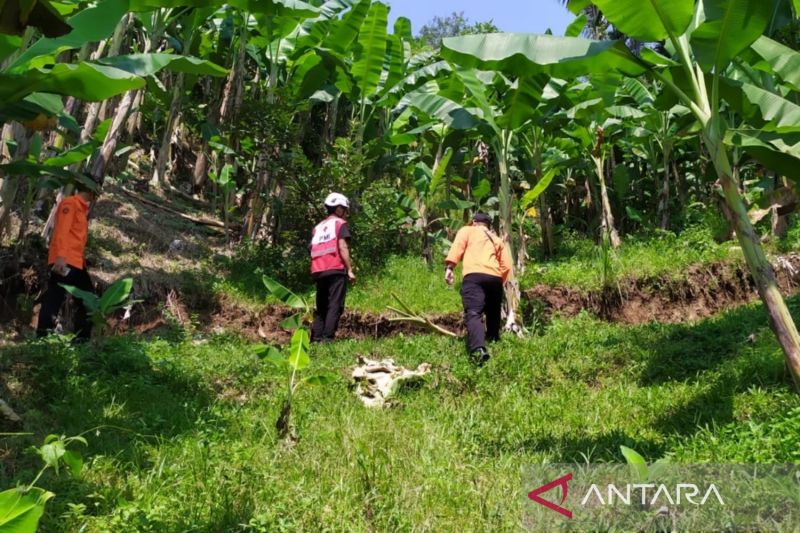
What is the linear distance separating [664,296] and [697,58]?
19.8 feet

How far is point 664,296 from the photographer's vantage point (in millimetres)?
8852

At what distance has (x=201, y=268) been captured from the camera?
9.23 metres

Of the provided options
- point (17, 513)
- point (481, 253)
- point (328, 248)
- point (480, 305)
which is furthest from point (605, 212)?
point (17, 513)

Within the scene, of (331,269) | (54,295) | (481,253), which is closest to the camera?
(54,295)

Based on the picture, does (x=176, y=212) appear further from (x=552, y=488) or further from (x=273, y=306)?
(x=552, y=488)

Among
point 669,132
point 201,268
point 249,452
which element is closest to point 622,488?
point 249,452

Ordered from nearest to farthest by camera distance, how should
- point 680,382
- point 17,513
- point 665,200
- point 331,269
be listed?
point 17,513 → point 680,382 → point 331,269 → point 665,200

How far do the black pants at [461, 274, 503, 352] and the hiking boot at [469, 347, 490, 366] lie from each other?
36 mm

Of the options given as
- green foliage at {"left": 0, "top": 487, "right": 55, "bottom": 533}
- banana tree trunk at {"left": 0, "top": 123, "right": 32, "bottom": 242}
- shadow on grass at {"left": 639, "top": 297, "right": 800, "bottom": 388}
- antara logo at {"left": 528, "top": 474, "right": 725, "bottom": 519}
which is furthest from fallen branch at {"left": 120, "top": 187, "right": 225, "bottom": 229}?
green foliage at {"left": 0, "top": 487, "right": 55, "bottom": 533}

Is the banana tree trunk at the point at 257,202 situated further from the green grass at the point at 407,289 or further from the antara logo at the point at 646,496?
the antara logo at the point at 646,496

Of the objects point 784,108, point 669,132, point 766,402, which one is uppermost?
point 669,132

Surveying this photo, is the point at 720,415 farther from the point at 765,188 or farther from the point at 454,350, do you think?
the point at 765,188

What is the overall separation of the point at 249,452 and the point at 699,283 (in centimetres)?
752

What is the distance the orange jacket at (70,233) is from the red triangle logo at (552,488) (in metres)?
4.87
